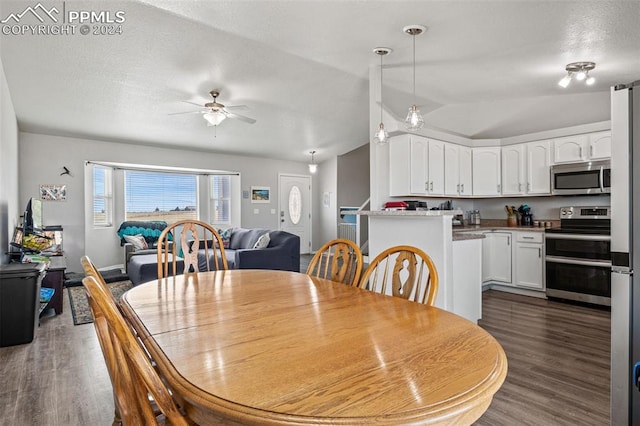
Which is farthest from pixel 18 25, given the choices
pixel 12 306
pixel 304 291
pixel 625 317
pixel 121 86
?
pixel 625 317

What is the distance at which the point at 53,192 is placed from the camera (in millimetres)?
5652

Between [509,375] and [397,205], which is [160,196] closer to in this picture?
[397,205]

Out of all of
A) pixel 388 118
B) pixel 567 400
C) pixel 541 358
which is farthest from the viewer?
pixel 388 118

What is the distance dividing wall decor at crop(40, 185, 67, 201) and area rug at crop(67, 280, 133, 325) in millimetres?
1533

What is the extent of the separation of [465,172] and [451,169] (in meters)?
0.34

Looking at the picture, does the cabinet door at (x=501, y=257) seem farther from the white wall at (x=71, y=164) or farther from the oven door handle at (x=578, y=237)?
the white wall at (x=71, y=164)

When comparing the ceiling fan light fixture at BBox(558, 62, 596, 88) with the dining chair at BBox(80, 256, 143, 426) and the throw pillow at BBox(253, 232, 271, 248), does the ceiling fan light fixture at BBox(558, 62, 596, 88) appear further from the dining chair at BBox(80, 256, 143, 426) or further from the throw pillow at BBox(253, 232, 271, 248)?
the dining chair at BBox(80, 256, 143, 426)

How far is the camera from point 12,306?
297 centimetres

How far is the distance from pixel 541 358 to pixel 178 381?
9.15ft

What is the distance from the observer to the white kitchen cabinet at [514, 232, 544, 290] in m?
4.47

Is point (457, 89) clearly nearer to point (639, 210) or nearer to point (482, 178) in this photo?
point (482, 178)

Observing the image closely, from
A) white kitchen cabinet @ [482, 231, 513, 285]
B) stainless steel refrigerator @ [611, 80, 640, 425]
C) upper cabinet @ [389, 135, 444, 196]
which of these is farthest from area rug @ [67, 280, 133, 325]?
white kitchen cabinet @ [482, 231, 513, 285]

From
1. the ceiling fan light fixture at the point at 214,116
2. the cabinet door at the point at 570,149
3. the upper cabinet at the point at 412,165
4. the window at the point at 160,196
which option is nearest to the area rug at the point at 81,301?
the window at the point at 160,196

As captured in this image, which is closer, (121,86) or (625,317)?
(625,317)
